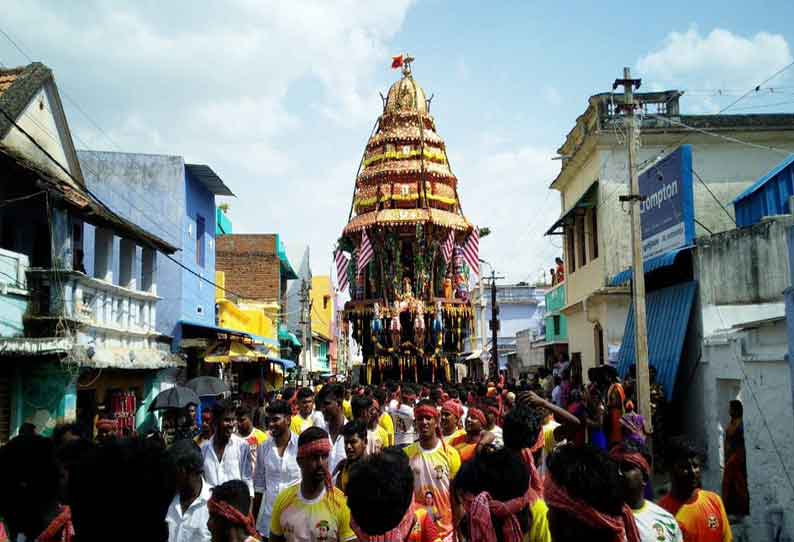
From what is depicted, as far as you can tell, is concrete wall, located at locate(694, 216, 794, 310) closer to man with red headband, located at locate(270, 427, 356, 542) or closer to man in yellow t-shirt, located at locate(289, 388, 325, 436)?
man in yellow t-shirt, located at locate(289, 388, 325, 436)

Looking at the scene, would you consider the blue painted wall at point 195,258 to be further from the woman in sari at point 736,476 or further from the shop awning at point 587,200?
the woman in sari at point 736,476

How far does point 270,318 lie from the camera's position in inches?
1388

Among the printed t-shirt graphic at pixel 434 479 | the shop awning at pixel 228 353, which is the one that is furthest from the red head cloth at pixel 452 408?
the shop awning at pixel 228 353

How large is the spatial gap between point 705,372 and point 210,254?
688 inches

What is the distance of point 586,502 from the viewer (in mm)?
3004

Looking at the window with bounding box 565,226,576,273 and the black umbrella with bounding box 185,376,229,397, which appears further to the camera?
the window with bounding box 565,226,576,273

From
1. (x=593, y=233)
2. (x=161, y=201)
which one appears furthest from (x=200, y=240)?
(x=593, y=233)

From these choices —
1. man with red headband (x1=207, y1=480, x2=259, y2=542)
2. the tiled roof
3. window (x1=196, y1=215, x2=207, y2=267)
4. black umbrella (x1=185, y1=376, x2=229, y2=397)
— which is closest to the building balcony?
black umbrella (x1=185, y1=376, x2=229, y2=397)

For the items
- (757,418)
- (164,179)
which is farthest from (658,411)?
(164,179)

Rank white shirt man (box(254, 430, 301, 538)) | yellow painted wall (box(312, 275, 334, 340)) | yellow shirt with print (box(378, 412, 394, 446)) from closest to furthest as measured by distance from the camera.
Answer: white shirt man (box(254, 430, 301, 538)) → yellow shirt with print (box(378, 412, 394, 446)) → yellow painted wall (box(312, 275, 334, 340))

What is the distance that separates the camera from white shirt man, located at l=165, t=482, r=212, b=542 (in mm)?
4715

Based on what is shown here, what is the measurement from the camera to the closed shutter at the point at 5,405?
11.9m

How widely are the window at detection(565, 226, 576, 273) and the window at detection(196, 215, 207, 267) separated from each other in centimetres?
1203

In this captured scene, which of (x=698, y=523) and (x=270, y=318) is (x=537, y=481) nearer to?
(x=698, y=523)
